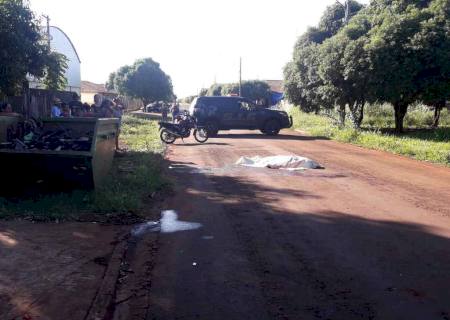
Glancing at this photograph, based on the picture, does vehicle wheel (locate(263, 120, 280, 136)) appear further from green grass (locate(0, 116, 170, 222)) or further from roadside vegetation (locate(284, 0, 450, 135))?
green grass (locate(0, 116, 170, 222))

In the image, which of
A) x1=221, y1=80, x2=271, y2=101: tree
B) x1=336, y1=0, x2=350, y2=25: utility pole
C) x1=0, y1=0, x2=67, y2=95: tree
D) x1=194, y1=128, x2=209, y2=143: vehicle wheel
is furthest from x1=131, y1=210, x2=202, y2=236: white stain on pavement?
x1=221, y1=80, x2=271, y2=101: tree

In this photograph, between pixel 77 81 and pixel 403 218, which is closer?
pixel 403 218

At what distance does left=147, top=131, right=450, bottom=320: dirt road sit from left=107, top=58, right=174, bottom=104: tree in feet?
159

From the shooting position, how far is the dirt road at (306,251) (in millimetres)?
4238

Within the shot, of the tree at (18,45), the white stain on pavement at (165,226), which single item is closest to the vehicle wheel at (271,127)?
the tree at (18,45)

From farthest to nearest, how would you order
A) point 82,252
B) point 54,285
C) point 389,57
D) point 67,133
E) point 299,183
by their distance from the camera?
point 389,57, point 299,183, point 67,133, point 82,252, point 54,285

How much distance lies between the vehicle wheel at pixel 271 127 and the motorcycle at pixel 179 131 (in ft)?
17.2

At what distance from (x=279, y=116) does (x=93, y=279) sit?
68.7ft

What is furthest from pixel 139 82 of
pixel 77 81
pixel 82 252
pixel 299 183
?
pixel 82 252

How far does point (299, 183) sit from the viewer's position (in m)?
10.5

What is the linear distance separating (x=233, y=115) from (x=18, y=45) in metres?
13.4

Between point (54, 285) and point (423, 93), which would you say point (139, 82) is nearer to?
point (423, 93)

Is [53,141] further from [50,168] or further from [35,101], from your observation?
[35,101]

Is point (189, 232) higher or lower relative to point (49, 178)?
lower
